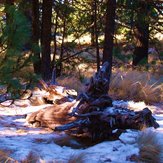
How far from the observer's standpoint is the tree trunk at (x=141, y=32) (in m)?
10.5

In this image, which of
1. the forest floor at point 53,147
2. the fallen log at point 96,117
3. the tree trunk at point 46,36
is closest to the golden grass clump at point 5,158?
the forest floor at point 53,147

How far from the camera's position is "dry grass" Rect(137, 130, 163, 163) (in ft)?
15.8

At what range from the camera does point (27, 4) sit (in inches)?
454

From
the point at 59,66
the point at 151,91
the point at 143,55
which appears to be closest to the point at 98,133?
the point at 151,91

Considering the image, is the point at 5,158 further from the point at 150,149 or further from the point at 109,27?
the point at 109,27

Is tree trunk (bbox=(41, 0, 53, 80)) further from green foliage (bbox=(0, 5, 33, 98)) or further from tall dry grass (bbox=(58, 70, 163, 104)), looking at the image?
green foliage (bbox=(0, 5, 33, 98))

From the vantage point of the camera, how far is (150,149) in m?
4.88

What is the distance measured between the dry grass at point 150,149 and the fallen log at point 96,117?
1.92ft

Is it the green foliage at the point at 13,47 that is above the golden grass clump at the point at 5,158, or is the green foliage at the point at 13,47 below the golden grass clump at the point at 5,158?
above

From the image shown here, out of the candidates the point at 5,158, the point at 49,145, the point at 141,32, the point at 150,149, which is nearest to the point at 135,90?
the point at 49,145

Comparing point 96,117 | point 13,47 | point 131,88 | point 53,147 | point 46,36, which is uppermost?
point 46,36


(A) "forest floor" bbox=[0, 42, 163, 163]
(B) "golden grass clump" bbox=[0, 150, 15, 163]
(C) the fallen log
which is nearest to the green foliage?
(B) "golden grass clump" bbox=[0, 150, 15, 163]

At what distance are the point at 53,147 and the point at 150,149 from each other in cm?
119

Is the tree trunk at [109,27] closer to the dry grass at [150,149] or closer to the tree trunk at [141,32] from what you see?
the tree trunk at [141,32]
